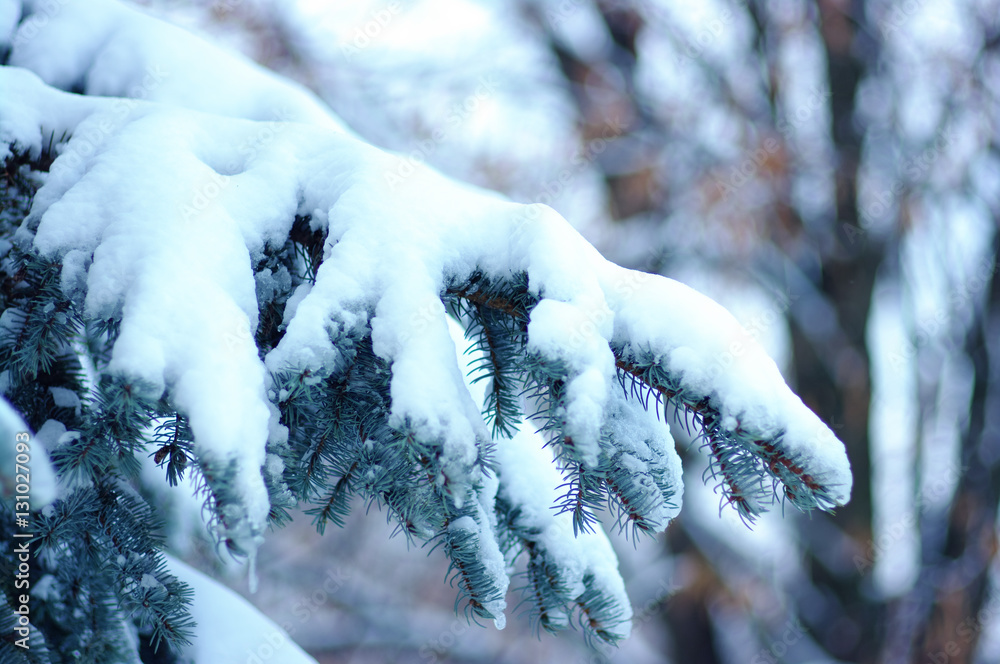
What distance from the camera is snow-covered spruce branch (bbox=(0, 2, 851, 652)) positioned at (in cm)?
75

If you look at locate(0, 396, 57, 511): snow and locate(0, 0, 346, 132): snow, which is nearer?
locate(0, 396, 57, 511): snow

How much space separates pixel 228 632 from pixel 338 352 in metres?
0.64

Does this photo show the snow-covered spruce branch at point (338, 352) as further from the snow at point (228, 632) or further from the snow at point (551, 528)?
the snow at point (228, 632)

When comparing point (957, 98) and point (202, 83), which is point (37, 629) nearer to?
point (202, 83)

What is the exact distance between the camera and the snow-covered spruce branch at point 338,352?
75cm

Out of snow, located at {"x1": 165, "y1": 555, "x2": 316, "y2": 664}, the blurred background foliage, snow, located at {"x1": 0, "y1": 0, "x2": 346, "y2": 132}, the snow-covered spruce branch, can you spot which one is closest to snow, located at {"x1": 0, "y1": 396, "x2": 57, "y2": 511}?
the snow-covered spruce branch

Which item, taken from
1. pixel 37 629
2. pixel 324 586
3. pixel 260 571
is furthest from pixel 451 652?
pixel 37 629

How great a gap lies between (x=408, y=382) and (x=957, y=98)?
5.56 metres

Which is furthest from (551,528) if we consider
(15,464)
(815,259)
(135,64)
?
(815,259)

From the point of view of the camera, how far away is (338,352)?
0.83m

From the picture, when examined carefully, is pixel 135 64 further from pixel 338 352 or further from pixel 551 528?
pixel 551 528

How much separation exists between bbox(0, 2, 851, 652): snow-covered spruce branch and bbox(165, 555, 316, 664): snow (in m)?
0.11

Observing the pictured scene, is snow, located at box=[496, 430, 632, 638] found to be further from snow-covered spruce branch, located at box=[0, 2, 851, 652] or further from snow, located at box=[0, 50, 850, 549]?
snow, located at box=[0, 50, 850, 549]

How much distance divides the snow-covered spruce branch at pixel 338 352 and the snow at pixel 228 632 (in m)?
0.11
